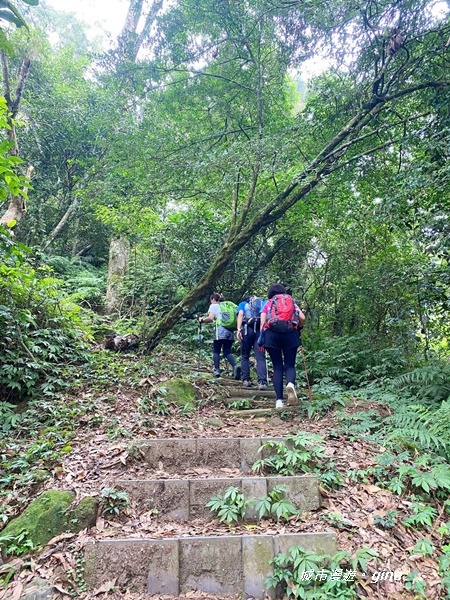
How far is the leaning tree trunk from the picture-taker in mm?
10766

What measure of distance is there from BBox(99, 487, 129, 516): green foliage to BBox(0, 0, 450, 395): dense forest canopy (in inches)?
110

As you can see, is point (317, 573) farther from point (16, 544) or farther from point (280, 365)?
point (280, 365)

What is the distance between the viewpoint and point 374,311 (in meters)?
9.21

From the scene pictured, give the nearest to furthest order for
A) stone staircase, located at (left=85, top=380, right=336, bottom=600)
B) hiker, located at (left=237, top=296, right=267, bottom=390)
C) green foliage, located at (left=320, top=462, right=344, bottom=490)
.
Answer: stone staircase, located at (left=85, top=380, right=336, bottom=600) → green foliage, located at (left=320, top=462, right=344, bottom=490) → hiker, located at (left=237, top=296, right=267, bottom=390)

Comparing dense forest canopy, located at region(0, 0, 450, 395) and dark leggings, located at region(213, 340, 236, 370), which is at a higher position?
dense forest canopy, located at region(0, 0, 450, 395)

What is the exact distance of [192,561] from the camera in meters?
2.93

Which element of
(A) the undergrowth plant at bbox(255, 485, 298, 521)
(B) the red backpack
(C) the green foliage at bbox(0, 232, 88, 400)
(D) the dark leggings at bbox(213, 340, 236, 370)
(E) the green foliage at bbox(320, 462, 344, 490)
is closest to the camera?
(A) the undergrowth plant at bbox(255, 485, 298, 521)

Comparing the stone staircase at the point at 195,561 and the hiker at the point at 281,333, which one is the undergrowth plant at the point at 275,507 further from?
the hiker at the point at 281,333

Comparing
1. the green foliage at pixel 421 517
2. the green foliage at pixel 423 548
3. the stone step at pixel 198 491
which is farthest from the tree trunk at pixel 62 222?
the green foliage at pixel 423 548

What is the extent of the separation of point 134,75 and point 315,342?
739 cm

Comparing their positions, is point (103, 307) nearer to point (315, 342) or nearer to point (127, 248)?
point (127, 248)

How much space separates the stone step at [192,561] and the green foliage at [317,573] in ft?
0.30

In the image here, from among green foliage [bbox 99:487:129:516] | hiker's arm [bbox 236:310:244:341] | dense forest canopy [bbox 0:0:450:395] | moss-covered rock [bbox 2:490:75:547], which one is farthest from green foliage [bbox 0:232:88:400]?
hiker's arm [bbox 236:310:244:341]

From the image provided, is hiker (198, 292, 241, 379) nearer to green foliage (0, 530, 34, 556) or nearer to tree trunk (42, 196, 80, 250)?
green foliage (0, 530, 34, 556)
